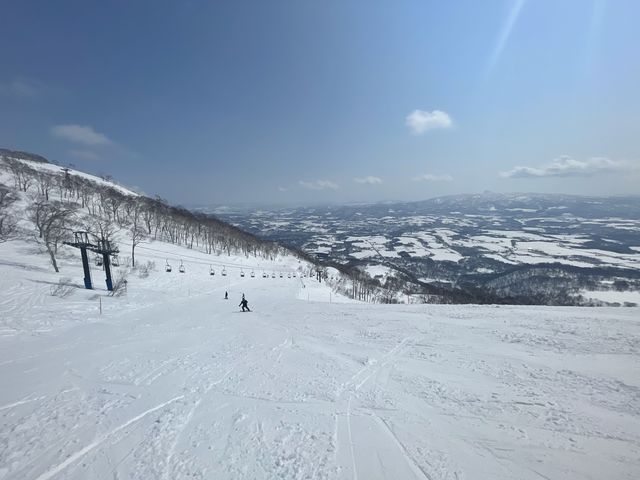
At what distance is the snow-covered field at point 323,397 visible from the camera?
793 cm

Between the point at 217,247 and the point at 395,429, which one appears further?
the point at 217,247

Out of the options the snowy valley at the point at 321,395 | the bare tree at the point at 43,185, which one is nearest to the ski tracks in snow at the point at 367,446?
the snowy valley at the point at 321,395

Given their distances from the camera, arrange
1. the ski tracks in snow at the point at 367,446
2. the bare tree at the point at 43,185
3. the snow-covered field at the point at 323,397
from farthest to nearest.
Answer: the bare tree at the point at 43,185 < the snow-covered field at the point at 323,397 < the ski tracks in snow at the point at 367,446

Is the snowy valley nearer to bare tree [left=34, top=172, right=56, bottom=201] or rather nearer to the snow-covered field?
the snow-covered field

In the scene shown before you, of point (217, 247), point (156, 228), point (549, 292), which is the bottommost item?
point (549, 292)


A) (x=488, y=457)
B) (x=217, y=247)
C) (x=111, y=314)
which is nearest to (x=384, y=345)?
(x=488, y=457)

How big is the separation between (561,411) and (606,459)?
2271 mm

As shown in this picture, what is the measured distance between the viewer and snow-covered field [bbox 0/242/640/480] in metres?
7.93

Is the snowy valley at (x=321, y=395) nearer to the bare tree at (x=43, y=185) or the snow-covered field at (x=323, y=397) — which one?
the snow-covered field at (x=323, y=397)

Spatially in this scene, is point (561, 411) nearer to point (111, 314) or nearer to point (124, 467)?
point (124, 467)

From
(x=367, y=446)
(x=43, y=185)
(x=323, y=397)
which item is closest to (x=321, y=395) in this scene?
(x=323, y=397)

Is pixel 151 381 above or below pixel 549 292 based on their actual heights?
above

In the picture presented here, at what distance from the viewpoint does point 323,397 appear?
1133cm

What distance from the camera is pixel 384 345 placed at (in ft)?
57.3
